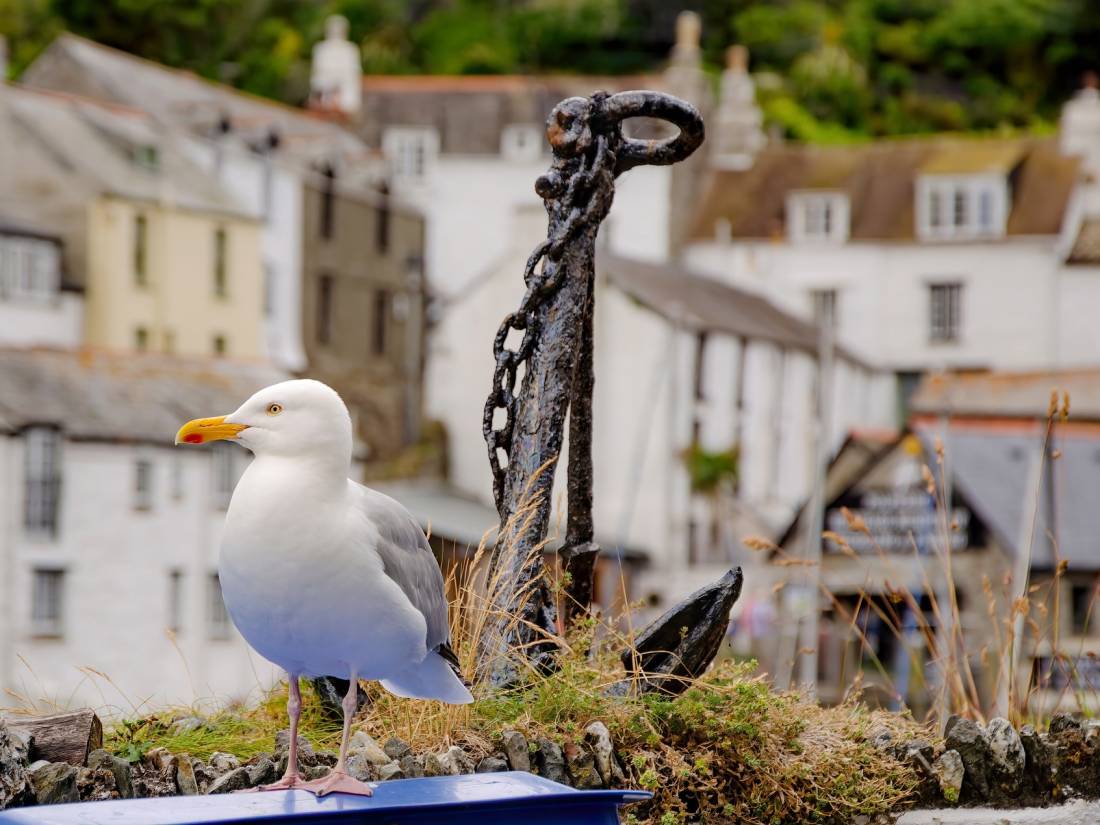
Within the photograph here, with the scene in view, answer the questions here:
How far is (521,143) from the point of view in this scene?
181 feet

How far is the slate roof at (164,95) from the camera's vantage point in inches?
1919

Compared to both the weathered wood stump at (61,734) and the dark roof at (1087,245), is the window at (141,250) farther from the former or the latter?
the weathered wood stump at (61,734)

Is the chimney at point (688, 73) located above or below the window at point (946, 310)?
above

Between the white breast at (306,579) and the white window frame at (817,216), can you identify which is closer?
the white breast at (306,579)

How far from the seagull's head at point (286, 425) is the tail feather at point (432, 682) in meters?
0.63

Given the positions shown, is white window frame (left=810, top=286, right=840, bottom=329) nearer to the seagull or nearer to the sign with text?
the sign with text

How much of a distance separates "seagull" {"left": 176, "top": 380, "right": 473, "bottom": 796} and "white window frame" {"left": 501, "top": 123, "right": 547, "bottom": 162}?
50672 millimetres

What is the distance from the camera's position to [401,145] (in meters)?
55.7

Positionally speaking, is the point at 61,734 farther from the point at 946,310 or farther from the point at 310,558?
the point at 946,310

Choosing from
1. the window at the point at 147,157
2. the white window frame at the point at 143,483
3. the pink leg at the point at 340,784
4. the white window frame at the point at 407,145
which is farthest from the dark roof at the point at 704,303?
the pink leg at the point at 340,784

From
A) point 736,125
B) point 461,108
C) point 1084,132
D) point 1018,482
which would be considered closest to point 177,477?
point 1018,482

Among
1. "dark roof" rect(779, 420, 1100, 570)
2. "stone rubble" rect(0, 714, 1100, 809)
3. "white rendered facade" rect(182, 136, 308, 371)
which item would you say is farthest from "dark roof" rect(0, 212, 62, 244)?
"stone rubble" rect(0, 714, 1100, 809)

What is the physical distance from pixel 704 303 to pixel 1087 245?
34.2ft

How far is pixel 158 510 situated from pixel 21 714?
114ft
